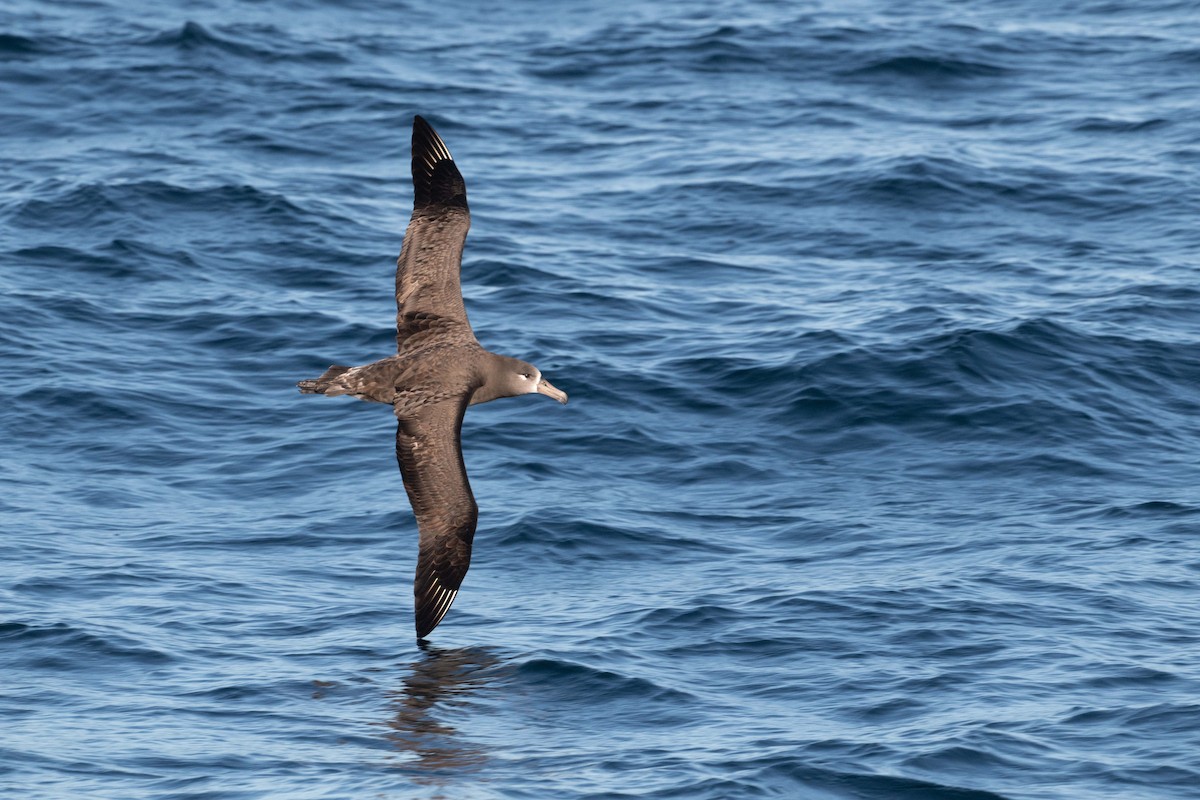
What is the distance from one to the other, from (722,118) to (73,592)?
15.8 meters

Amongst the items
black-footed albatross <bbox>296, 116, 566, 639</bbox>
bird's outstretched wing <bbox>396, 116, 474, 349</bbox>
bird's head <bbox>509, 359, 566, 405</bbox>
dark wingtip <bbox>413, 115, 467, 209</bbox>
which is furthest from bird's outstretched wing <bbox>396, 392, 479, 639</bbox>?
dark wingtip <bbox>413, 115, 467, 209</bbox>

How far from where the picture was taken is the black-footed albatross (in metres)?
13.2

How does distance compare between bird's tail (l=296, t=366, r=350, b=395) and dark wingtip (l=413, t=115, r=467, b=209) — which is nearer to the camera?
bird's tail (l=296, t=366, r=350, b=395)

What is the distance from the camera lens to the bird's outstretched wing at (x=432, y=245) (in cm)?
1430

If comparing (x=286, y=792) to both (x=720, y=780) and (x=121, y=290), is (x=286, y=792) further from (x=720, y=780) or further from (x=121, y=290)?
(x=121, y=290)

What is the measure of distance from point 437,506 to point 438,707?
57.5 inches

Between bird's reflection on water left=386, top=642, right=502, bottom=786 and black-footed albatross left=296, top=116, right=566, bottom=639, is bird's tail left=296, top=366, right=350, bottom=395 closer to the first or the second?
black-footed albatross left=296, top=116, right=566, bottom=639

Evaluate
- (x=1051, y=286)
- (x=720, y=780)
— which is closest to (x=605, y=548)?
(x=720, y=780)

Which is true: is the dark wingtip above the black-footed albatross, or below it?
above

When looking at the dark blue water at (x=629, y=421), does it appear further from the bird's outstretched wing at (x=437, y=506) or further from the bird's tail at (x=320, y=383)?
the bird's tail at (x=320, y=383)

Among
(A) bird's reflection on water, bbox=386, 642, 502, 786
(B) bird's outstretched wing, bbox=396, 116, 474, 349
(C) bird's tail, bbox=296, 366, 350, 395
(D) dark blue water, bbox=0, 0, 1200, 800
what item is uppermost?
(B) bird's outstretched wing, bbox=396, 116, 474, 349

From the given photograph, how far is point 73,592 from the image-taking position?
14906mm

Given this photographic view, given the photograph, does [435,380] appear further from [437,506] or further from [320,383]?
[437,506]

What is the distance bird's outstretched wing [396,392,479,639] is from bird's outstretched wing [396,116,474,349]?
3.70 feet
